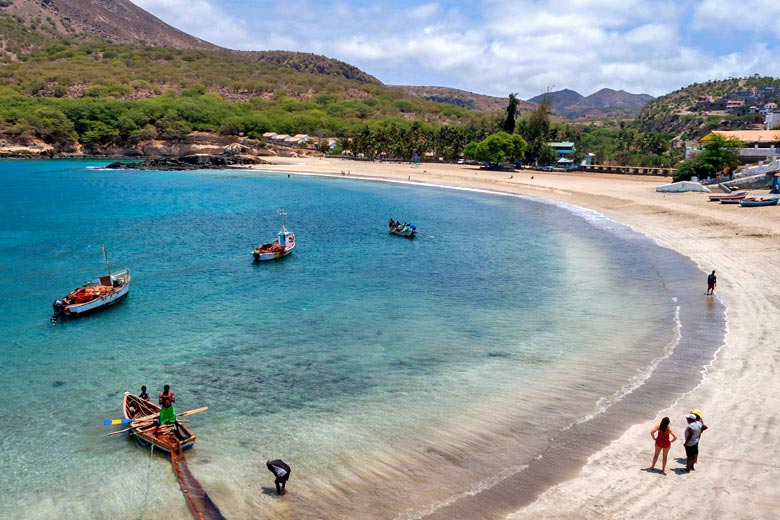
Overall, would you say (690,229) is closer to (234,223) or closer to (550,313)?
(550,313)

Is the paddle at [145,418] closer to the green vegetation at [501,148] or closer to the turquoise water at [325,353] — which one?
the turquoise water at [325,353]

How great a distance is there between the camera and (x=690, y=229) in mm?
49344

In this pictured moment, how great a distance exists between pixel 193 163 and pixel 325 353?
12348cm

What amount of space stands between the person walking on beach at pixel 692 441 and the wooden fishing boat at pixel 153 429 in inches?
545

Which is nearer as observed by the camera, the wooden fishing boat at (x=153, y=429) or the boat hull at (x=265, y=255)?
the wooden fishing boat at (x=153, y=429)

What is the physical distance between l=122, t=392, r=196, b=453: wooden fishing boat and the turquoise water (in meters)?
0.48

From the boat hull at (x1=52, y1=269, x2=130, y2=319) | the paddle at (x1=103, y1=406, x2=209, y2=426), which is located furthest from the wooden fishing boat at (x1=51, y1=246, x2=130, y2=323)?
the paddle at (x1=103, y1=406, x2=209, y2=426)

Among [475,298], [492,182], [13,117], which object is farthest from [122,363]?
[13,117]

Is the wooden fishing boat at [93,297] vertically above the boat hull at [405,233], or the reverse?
the boat hull at [405,233]

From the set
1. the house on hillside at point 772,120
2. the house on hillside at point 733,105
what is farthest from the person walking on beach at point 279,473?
the house on hillside at point 733,105

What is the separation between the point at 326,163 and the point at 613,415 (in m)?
121

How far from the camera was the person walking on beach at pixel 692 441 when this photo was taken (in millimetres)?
14156

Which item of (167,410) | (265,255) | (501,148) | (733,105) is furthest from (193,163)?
(733,105)

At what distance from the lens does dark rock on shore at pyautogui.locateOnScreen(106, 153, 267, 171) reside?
4985 inches
